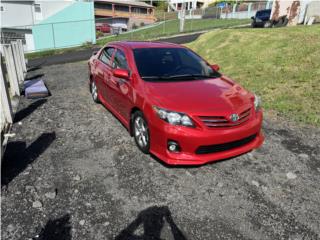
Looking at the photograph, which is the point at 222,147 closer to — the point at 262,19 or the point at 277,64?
the point at 277,64

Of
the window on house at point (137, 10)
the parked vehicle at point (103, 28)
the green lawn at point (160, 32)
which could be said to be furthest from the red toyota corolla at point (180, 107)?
the window on house at point (137, 10)

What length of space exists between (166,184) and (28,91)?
5.59 meters

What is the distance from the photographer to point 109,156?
4516 millimetres

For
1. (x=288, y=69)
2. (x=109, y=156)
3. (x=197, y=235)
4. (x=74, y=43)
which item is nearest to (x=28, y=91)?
(x=109, y=156)

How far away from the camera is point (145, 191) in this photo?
3639 mm

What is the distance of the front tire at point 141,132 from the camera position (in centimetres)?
427

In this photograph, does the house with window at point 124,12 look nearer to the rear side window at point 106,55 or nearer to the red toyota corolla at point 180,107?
the rear side window at point 106,55

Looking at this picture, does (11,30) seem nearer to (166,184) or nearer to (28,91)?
(28,91)

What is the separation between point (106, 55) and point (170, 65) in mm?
1905

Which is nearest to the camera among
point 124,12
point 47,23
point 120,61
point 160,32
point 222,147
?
point 222,147

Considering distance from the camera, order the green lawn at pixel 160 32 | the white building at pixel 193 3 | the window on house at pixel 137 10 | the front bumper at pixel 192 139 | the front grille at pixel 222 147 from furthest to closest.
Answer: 1. the white building at pixel 193 3
2. the window on house at pixel 137 10
3. the green lawn at pixel 160 32
4. the front grille at pixel 222 147
5. the front bumper at pixel 192 139

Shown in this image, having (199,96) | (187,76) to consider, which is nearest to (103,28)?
(187,76)

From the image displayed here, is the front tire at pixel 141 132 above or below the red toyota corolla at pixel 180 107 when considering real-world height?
below

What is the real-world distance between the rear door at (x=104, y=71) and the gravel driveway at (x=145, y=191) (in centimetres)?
106
